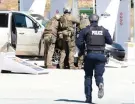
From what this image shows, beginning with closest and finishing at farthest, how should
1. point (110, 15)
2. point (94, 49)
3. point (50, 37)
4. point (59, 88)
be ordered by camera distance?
point (94, 49) < point (59, 88) < point (50, 37) < point (110, 15)

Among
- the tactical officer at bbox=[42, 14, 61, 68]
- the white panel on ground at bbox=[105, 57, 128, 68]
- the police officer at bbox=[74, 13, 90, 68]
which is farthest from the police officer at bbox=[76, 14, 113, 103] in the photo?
the white panel on ground at bbox=[105, 57, 128, 68]

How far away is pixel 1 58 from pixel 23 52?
134 inches

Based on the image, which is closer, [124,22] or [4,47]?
[4,47]

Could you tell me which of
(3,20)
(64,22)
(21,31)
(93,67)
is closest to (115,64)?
(64,22)

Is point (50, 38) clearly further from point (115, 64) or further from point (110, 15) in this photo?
point (110, 15)

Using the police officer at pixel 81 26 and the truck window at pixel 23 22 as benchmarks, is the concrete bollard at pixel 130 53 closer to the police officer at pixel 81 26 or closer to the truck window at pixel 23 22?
the police officer at pixel 81 26

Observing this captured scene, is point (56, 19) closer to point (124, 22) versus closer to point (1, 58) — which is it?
point (1, 58)

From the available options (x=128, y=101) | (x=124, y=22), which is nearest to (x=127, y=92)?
(x=128, y=101)

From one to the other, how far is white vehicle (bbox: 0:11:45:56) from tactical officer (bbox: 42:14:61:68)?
1.44 meters

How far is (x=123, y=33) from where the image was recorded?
77.0 ft

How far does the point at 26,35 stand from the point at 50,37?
2120 mm

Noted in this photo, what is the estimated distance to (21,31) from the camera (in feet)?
61.9

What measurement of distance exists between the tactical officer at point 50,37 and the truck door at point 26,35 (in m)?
1.40

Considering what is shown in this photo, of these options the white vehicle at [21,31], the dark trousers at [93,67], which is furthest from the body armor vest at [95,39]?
the white vehicle at [21,31]
